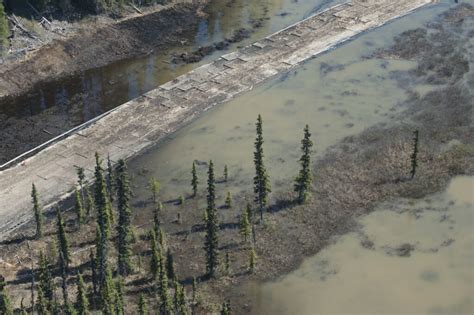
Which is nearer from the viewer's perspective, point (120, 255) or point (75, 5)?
point (120, 255)

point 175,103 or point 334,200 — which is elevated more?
point 175,103

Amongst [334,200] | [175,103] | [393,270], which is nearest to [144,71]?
[175,103]

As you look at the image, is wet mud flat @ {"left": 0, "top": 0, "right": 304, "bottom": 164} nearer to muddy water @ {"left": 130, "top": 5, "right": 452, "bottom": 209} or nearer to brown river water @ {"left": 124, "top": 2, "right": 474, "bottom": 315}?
muddy water @ {"left": 130, "top": 5, "right": 452, "bottom": 209}

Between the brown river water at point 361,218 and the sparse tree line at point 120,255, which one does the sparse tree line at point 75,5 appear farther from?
the sparse tree line at point 120,255

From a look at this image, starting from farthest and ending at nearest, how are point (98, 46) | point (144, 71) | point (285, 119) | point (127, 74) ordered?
point (98, 46) < point (144, 71) < point (127, 74) < point (285, 119)

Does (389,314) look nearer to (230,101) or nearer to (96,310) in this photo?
(96,310)

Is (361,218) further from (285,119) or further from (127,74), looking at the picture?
(127,74)

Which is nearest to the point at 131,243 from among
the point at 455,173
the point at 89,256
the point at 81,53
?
the point at 89,256

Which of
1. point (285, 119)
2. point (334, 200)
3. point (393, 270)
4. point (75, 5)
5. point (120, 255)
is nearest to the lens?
point (120, 255)
